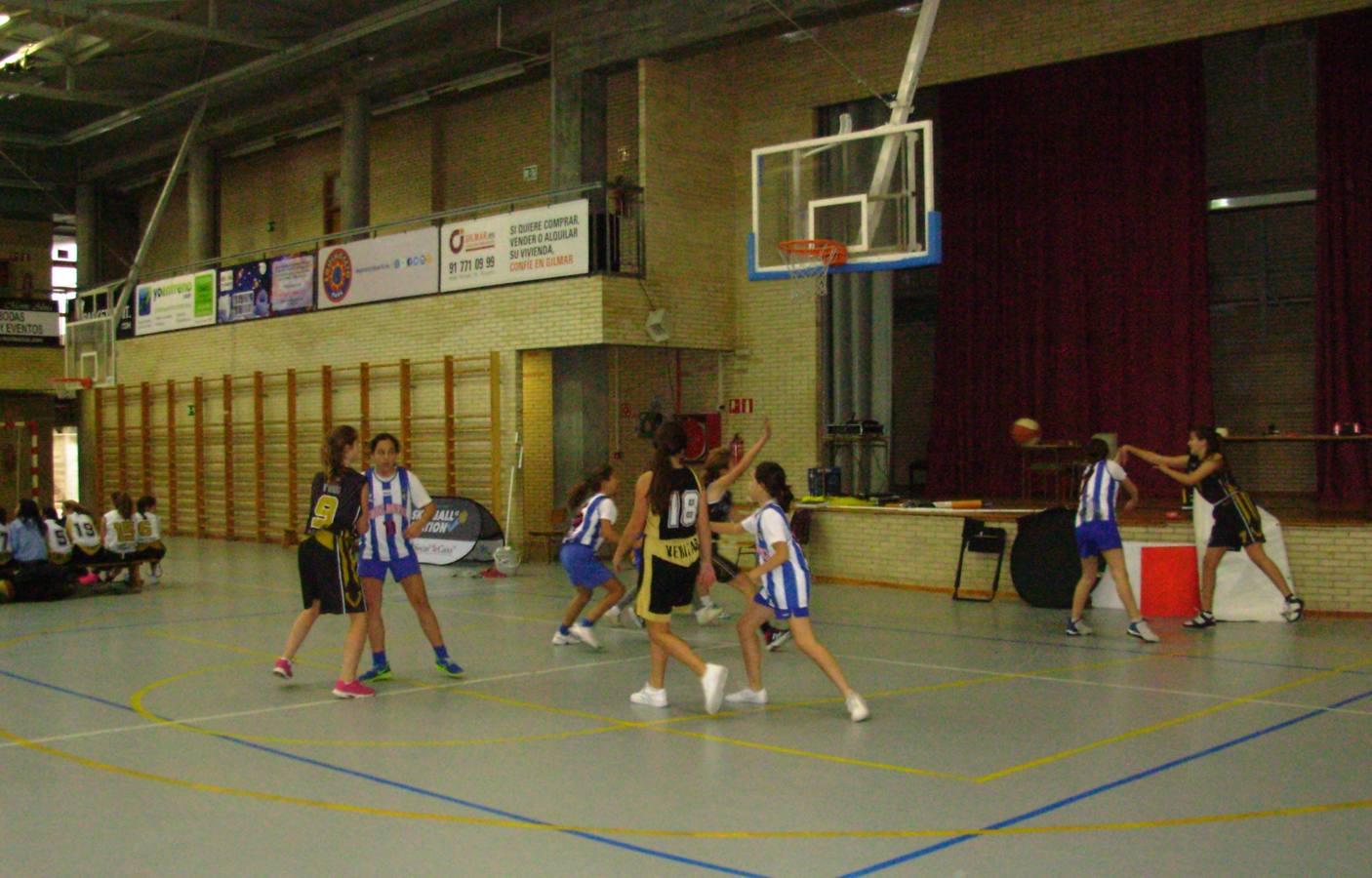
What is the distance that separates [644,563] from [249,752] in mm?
2506

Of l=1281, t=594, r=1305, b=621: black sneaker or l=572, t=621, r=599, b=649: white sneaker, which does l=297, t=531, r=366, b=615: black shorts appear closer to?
l=572, t=621, r=599, b=649: white sneaker

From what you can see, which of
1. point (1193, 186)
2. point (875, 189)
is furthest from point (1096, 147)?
point (875, 189)

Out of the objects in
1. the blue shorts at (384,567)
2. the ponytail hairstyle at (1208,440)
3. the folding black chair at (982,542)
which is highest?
the ponytail hairstyle at (1208,440)

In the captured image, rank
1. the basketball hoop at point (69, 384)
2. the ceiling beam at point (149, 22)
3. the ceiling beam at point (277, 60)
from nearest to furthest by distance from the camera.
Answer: the ceiling beam at point (149, 22) → the ceiling beam at point (277, 60) → the basketball hoop at point (69, 384)

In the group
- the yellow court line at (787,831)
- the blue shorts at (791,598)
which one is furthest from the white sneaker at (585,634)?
the yellow court line at (787,831)

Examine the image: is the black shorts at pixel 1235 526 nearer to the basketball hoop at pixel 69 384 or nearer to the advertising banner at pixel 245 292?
the advertising banner at pixel 245 292

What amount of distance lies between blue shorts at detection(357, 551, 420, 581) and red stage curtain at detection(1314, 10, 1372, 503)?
14.7 meters

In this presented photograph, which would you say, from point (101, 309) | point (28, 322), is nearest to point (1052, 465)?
point (101, 309)

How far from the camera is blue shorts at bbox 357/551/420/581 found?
345 inches

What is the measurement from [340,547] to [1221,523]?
7.90 m

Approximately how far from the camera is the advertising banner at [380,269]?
20.7 metres

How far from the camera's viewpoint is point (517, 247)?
19.2 metres

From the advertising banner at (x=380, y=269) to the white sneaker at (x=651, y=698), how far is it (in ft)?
44.2

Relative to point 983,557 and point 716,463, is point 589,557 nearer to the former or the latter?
point 716,463
